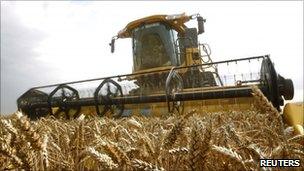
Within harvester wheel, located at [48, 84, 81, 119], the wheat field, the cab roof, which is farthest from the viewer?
the cab roof

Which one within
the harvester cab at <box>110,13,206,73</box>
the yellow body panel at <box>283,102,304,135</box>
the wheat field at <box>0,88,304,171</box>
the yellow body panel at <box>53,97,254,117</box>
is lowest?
the yellow body panel at <box>53,97,254,117</box>

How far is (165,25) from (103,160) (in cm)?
976

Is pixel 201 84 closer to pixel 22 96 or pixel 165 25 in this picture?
pixel 165 25

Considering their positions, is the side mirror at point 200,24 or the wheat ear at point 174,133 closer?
the wheat ear at point 174,133

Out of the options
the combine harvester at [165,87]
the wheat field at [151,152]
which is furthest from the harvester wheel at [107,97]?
the wheat field at [151,152]

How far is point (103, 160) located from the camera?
2.83 ft

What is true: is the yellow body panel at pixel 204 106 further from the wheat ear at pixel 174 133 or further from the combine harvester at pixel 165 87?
the wheat ear at pixel 174 133

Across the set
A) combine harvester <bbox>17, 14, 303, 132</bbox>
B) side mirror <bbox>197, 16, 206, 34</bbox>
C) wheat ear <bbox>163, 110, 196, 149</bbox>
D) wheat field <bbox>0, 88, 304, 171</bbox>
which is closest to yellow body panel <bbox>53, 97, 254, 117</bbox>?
combine harvester <bbox>17, 14, 303, 132</bbox>

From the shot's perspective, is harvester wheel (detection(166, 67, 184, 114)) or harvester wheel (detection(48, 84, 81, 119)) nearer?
harvester wheel (detection(166, 67, 184, 114))

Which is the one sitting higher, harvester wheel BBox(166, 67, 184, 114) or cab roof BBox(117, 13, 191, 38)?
cab roof BBox(117, 13, 191, 38)

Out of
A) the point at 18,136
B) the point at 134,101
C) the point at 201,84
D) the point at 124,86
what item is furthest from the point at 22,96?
the point at 18,136

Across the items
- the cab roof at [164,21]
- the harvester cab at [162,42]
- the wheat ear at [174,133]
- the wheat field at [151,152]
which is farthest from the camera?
the cab roof at [164,21]

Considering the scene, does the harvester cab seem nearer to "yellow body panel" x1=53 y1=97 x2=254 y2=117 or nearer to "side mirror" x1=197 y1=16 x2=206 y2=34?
"side mirror" x1=197 y1=16 x2=206 y2=34

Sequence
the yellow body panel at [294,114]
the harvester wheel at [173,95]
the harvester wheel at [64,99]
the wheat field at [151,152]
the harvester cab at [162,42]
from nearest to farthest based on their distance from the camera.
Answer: the wheat field at [151,152] → the yellow body panel at [294,114] → the harvester wheel at [173,95] → the harvester wheel at [64,99] → the harvester cab at [162,42]
